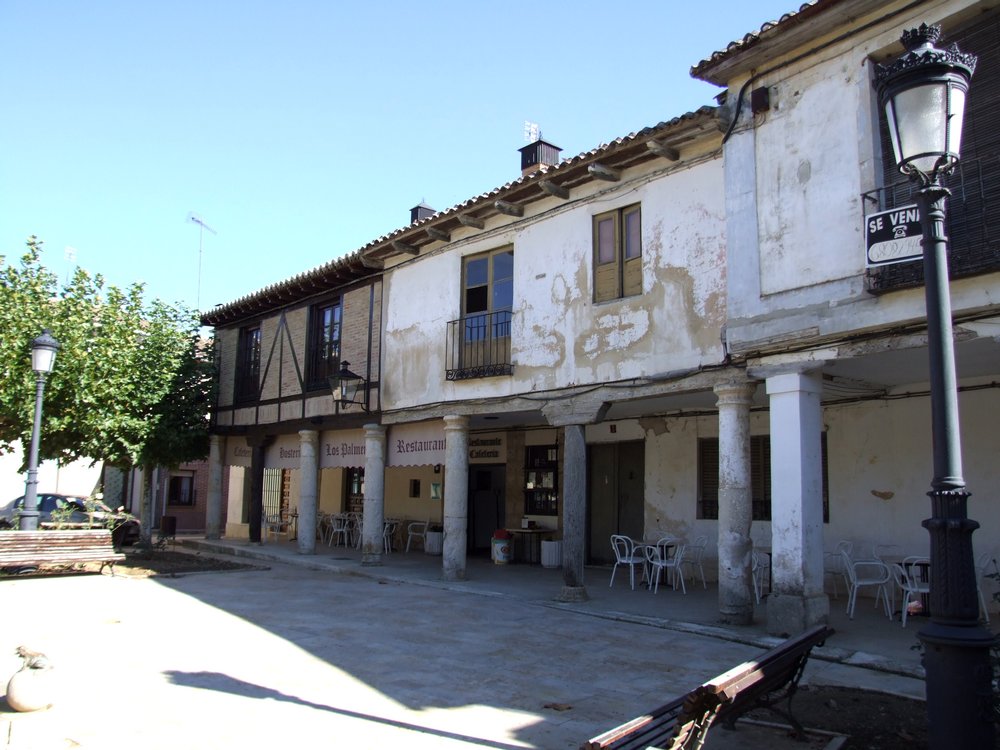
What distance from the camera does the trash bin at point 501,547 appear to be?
14.9m

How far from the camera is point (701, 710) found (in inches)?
146

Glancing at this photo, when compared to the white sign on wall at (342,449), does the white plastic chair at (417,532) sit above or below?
below

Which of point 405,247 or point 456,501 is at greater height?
point 405,247

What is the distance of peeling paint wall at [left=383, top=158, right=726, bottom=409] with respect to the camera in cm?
928

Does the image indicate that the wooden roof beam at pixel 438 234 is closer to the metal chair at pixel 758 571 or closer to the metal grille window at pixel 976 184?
the metal chair at pixel 758 571

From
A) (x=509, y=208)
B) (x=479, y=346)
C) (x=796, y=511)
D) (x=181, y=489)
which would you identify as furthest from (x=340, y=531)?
(x=796, y=511)

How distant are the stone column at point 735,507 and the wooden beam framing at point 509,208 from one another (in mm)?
4430

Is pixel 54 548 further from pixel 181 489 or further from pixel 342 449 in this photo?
pixel 181 489

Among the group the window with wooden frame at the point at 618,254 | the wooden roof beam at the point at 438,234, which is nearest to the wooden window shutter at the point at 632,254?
the window with wooden frame at the point at 618,254

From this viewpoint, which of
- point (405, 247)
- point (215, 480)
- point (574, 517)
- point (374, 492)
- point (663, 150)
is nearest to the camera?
point (663, 150)

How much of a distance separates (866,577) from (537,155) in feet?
28.4

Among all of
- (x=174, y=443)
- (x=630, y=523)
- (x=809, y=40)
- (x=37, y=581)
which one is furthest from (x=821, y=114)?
(x=174, y=443)

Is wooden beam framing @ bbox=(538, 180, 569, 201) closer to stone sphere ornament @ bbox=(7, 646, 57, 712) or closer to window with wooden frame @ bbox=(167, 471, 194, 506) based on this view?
stone sphere ornament @ bbox=(7, 646, 57, 712)

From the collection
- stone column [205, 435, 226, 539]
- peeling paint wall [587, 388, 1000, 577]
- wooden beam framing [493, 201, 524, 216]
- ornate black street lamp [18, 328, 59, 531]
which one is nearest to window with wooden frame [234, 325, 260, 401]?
stone column [205, 435, 226, 539]
